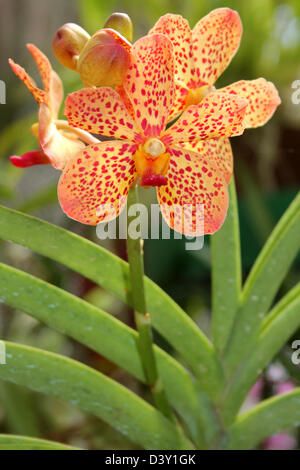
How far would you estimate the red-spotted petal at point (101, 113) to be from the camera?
323 mm

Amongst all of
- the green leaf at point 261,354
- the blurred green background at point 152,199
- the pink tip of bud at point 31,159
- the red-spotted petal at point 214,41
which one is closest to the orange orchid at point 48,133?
the pink tip of bud at point 31,159

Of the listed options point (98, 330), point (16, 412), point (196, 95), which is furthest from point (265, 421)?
point (16, 412)

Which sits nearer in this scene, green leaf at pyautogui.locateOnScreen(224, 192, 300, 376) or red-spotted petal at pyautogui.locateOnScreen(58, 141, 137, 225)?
red-spotted petal at pyautogui.locateOnScreen(58, 141, 137, 225)

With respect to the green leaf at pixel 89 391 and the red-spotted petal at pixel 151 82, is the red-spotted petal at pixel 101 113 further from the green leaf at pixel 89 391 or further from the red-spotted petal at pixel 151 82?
the green leaf at pixel 89 391

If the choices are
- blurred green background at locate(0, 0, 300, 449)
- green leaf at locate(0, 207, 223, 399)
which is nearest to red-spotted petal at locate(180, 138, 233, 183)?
green leaf at locate(0, 207, 223, 399)

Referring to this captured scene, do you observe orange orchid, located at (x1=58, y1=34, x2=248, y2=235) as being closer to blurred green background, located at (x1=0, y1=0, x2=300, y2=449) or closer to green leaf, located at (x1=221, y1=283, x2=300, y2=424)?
green leaf, located at (x1=221, y1=283, x2=300, y2=424)

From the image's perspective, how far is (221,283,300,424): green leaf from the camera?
17.7 inches

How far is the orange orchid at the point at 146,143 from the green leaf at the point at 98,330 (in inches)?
3.2

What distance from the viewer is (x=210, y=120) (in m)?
0.34

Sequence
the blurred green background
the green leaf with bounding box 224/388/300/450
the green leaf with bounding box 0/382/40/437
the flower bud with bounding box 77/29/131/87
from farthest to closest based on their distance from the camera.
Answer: the blurred green background, the green leaf with bounding box 0/382/40/437, the green leaf with bounding box 224/388/300/450, the flower bud with bounding box 77/29/131/87

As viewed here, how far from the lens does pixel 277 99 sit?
396 millimetres

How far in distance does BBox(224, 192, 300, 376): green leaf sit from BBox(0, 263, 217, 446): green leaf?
0.04m
